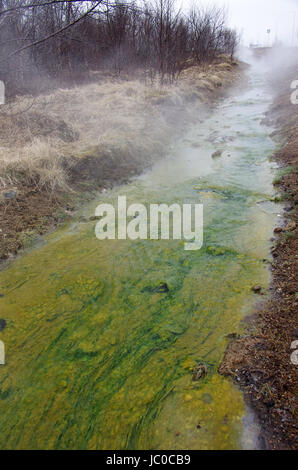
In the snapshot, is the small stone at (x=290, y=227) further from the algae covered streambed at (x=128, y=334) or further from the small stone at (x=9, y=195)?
the small stone at (x=9, y=195)

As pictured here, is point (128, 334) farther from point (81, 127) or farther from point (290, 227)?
point (81, 127)

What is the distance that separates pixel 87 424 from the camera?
214cm

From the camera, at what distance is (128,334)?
2885mm

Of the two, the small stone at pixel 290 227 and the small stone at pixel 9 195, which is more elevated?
the small stone at pixel 9 195

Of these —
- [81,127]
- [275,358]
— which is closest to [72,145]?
[81,127]

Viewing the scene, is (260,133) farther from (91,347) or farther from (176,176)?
(91,347)

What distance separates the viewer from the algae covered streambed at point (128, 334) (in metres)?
2.12

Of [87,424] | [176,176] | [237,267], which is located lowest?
[87,424]

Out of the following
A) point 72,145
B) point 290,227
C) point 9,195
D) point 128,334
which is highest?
point 72,145

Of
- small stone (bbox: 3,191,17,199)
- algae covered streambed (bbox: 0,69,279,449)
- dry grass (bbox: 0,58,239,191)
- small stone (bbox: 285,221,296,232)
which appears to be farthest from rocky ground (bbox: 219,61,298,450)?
small stone (bbox: 3,191,17,199)

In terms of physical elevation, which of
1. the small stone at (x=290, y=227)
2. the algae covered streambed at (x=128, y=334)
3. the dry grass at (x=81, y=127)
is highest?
the dry grass at (x=81, y=127)

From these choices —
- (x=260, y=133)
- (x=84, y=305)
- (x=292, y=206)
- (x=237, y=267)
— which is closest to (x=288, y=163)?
(x=292, y=206)

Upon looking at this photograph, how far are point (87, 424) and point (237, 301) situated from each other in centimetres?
182

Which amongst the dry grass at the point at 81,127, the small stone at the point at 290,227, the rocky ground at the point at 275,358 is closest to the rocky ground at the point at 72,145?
the dry grass at the point at 81,127
